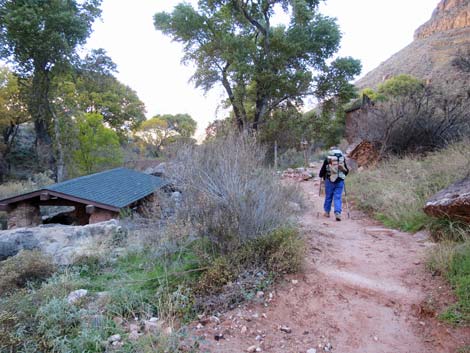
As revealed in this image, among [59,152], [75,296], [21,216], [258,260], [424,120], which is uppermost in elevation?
[59,152]

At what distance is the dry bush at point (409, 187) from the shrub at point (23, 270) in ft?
19.8

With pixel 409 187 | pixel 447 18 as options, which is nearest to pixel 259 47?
pixel 409 187

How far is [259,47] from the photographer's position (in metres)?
17.7

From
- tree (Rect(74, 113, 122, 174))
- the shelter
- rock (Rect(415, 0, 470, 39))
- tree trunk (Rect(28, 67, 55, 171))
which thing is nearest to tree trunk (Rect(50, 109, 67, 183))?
tree trunk (Rect(28, 67, 55, 171))

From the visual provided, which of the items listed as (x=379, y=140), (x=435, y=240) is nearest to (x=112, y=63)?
(x=379, y=140)

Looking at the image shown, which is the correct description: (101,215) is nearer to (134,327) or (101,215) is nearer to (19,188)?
(134,327)

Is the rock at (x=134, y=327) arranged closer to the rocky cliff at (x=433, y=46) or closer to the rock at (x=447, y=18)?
the rocky cliff at (x=433, y=46)

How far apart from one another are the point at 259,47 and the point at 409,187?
14.0 m

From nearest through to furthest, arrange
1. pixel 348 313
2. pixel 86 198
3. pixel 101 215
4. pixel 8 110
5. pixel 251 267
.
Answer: pixel 348 313, pixel 251 267, pixel 86 198, pixel 101 215, pixel 8 110

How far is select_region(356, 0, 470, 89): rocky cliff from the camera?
95.3ft

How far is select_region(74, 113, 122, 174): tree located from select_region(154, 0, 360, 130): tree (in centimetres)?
815

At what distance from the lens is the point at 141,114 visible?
3353 cm

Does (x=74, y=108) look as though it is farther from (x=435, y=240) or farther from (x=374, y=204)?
(x=435, y=240)

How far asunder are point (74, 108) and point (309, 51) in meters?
16.3
